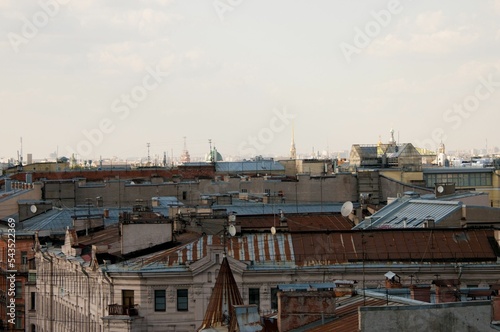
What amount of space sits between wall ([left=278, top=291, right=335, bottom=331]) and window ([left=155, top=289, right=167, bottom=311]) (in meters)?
13.7

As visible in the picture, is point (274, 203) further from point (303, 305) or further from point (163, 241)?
point (303, 305)

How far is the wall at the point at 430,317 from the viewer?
27469 mm

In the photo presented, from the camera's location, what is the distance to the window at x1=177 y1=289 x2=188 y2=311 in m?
Answer: 47.4

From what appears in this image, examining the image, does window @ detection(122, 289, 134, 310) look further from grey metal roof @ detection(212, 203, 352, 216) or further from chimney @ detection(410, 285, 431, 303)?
grey metal roof @ detection(212, 203, 352, 216)

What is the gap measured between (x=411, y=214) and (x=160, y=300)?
1726cm

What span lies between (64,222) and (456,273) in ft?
105

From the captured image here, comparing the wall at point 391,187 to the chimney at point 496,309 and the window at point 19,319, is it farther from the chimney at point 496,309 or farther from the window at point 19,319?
the chimney at point 496,309

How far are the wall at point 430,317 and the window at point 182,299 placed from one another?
20161 millimetres

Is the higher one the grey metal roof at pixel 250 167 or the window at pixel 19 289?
the grey metal roof at pixel 250 167

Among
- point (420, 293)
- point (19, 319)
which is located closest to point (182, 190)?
point (19, 319)

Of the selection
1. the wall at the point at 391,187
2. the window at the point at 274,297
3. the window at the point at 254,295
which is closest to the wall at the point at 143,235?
the window at the point at 254,295

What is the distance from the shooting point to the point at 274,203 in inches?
3369

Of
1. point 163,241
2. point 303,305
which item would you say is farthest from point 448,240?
point 303,305

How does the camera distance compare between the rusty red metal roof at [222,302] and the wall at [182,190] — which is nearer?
the rusty red metal roof at [222,302]
